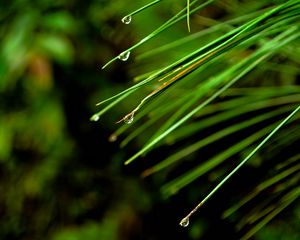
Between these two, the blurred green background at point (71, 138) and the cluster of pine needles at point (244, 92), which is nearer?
the cluster of pine needles at point (244, 92)

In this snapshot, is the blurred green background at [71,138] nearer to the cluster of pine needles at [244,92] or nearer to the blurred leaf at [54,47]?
the blurred leaf at [54,47]

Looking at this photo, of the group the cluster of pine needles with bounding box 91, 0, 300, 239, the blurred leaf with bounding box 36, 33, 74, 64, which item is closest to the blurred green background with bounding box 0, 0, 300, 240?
the blurred leaf with bounding box 36, 33, 74, 64

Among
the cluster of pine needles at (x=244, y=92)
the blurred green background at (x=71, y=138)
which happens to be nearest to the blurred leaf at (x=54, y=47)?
the blurred green background at (x=71, y=138)

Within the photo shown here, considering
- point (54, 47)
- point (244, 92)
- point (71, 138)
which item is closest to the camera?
point (244, 92)

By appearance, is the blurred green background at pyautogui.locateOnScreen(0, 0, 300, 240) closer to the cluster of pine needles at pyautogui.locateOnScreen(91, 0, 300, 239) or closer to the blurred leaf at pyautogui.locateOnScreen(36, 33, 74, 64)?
the blurred leaf at pyautogui.locateOnScreen(36, 33, 74, 64)

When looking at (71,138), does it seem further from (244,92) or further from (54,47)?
(244,92)

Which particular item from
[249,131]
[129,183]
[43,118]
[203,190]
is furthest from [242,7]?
[129,183]

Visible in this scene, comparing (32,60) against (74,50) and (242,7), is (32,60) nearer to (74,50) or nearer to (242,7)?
(74,50)

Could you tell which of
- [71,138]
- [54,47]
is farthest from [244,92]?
[71,138]
